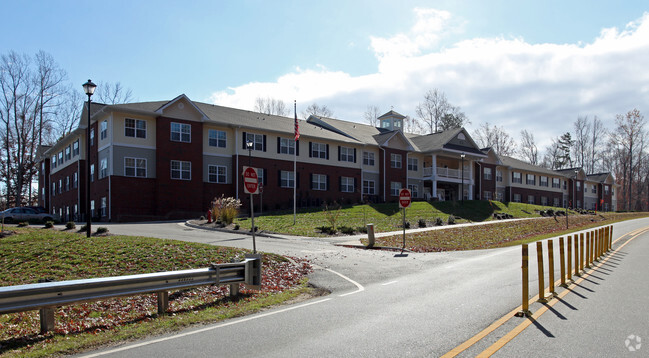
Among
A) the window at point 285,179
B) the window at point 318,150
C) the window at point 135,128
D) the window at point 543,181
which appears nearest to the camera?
the window at point 135,128

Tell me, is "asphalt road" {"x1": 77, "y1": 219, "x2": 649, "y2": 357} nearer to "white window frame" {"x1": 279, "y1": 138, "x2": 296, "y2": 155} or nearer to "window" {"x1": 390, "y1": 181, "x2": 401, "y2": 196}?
"white window frame" {"x1": 279, "y1": 138, "x2": 296, "y2": 155}

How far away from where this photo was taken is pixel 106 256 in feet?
40.1

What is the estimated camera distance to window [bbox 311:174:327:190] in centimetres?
4481

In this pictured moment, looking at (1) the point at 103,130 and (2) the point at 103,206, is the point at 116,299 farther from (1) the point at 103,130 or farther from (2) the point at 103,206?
(1) the point at 103,130

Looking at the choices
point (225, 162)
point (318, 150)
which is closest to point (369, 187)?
point (318, 150)

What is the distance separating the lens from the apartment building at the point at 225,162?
35.7m

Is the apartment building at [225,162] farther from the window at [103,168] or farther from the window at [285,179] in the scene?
the window at [103,168]

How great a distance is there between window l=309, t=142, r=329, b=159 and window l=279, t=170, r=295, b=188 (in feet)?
9.81

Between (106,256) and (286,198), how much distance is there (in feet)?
101

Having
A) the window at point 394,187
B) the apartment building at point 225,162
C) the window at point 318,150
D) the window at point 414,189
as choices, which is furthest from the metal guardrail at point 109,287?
the window at point 414,189

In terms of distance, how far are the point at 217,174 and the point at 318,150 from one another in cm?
1023

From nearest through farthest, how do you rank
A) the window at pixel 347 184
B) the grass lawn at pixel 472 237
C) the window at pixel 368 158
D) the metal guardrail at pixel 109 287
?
the metal guardrail at pixel 109 287
the grass lawn at pixel 472 237
the window at pixel 347 184
the window at pixel 368 158

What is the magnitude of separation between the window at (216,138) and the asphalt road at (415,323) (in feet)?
94.2

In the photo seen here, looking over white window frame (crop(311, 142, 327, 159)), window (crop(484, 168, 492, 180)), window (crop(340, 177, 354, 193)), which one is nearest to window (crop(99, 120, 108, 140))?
white window frame (crop(311, 142, 327, 159))
